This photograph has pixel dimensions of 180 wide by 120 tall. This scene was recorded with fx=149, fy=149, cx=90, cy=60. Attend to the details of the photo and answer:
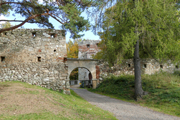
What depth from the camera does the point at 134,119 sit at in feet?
18.6

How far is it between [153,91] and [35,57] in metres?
7.76

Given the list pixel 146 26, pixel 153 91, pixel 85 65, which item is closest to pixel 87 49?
pixel 85 65

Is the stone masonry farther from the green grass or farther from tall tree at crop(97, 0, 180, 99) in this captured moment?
tall tree at crop(97, 0, 180, 99)

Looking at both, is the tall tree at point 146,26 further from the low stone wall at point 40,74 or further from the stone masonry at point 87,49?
the stone masonry at point 87,49

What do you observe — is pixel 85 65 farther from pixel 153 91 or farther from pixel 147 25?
pixel 147 25

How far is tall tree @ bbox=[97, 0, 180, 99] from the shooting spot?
8289 mm

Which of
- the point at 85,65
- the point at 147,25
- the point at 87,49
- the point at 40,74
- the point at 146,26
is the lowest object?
the point at 40,74

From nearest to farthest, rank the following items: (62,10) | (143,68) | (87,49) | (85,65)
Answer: (62,10), (143,68), (85,65), (87,49)

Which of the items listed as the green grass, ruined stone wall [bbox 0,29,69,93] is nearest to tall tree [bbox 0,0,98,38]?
ruined stone wall [bbox 0,29,69,93]

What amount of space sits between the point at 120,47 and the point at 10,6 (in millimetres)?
6691

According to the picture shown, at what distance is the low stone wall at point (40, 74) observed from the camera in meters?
9.30

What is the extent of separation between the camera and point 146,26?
8.46m

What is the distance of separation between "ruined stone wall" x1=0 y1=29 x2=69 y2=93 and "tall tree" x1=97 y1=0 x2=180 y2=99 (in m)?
3.45

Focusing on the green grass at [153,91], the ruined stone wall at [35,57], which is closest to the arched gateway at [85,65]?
the green grass at [153,91]
